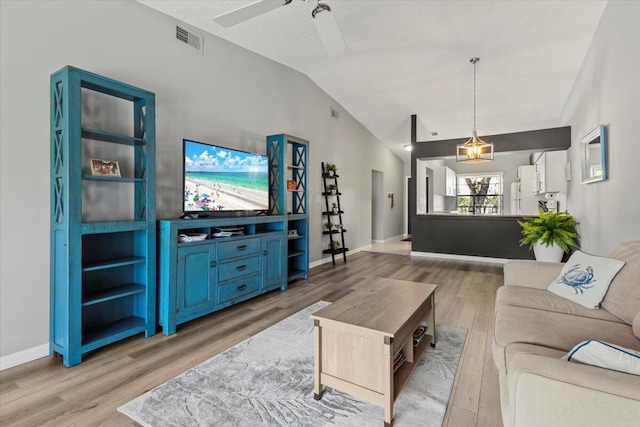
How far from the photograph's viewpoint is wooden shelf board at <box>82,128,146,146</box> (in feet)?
7.56

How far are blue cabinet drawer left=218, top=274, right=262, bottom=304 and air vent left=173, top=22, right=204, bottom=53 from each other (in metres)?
2.59

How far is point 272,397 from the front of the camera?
5.89 ft

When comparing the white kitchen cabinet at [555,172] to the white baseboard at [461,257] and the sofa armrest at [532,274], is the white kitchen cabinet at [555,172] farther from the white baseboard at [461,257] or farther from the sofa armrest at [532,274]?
the sofa armrest at [532,274]

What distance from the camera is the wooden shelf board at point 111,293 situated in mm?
2299

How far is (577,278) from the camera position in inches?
83.5

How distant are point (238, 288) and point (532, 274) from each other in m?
2.69

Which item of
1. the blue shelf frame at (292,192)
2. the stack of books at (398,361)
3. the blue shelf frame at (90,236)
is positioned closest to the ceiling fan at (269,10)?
the blue shelf frame at (90,236)

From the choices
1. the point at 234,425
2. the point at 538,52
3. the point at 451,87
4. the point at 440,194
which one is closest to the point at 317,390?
the point at 234,425

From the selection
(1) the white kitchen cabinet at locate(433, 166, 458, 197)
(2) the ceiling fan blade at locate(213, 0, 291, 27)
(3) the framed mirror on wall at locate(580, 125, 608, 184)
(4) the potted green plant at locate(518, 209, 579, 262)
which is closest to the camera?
(2) the ceiling fan blade at locate(213, 0, 291, 27)

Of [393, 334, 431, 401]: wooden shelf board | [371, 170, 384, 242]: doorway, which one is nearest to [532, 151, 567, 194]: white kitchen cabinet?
[371, 170, 384, 242]: doorway

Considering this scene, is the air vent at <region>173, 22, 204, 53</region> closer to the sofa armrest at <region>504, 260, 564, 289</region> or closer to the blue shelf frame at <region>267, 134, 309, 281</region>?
the blue shelf frame at <region>267, 134, 309, 281</region>

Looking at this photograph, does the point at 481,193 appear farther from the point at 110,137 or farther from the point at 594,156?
the point at 110,137

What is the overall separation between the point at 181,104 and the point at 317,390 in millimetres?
3030

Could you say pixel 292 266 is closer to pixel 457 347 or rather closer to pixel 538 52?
pixel 457 347
